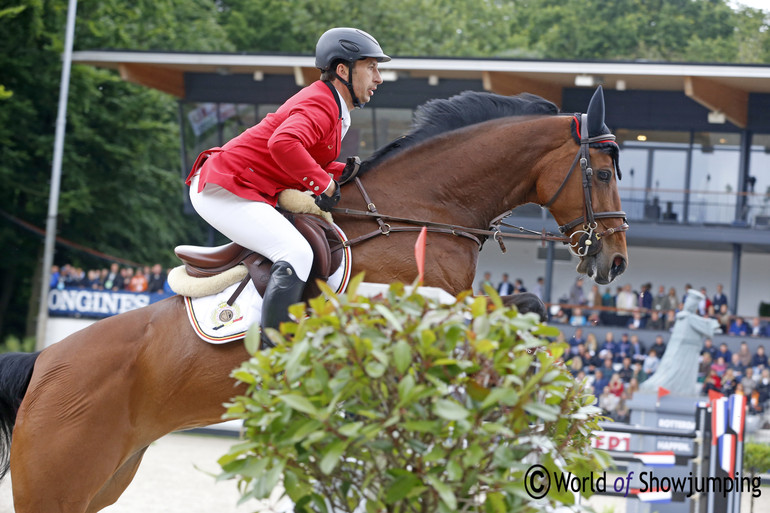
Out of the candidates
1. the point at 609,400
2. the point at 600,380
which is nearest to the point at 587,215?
the point at 609,400

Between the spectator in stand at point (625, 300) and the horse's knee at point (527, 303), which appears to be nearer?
the horse's knee at point (527, 303)

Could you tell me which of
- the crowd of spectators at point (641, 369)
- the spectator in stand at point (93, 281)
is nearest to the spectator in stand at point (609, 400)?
the crowd of spectators at point (641, 369)

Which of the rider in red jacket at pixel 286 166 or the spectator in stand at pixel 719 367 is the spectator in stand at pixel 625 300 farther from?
the rider in red jacket at pixel 286 166

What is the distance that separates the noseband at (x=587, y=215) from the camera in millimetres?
3730

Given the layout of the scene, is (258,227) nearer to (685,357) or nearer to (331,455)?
(331,455)

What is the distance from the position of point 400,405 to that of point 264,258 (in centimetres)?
175

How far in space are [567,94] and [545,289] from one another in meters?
5.00

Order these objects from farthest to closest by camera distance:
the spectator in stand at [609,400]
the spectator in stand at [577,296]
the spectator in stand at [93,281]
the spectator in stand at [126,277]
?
the spectator in stand at [577,296], the spectator in stand at [93,281], the spectator in stand at [126,277], the spectator in stand at [609,400]

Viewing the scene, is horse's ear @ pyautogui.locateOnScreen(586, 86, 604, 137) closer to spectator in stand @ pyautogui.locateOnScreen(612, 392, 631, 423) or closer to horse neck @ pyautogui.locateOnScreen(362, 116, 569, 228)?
horse neck @ pyautogui.locateOnScreen(362, 116, 569, 228)

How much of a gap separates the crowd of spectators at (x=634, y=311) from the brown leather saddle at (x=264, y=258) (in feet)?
49.8

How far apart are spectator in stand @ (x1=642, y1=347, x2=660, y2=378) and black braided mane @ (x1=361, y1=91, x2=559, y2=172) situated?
42.2 feet

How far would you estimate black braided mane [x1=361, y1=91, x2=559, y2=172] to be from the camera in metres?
3.91

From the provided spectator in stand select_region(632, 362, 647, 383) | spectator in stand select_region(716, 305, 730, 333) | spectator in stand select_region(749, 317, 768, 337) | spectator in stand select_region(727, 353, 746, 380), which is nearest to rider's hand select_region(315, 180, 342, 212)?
spectator in stand select_region(632, 362, 647, 383)

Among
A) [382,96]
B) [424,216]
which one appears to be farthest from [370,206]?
[382,96]
